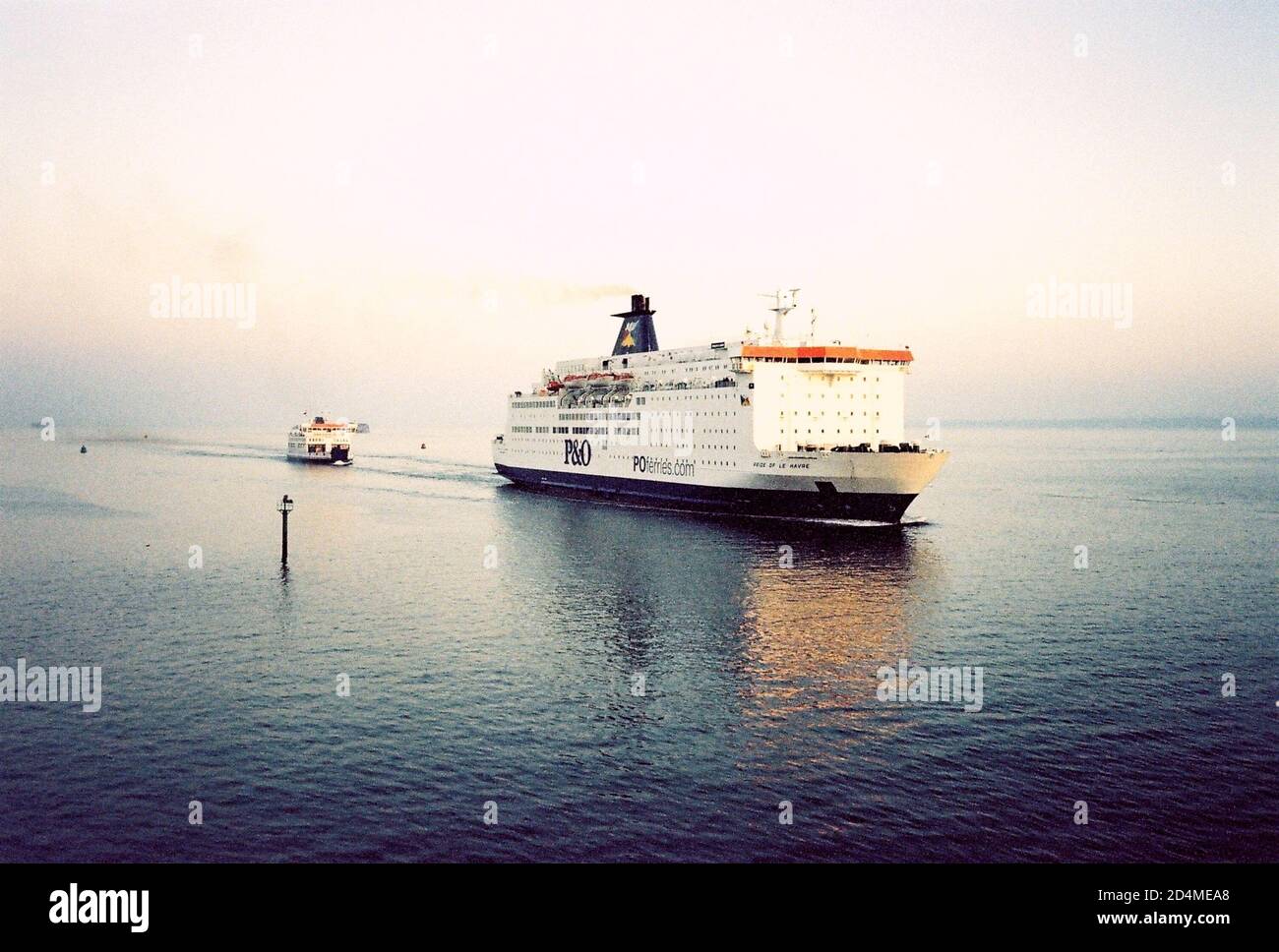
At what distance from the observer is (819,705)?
23281 millimetres

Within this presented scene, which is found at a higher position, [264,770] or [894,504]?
[894,504]

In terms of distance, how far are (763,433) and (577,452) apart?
80.0ft

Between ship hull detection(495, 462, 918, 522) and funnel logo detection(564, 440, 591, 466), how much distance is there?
1123mm

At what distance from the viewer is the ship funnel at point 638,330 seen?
78.1 meters

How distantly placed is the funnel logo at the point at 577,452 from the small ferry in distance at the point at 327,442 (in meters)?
60.7

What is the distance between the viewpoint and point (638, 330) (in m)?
79.0

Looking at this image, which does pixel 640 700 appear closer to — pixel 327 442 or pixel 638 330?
pixel 638 330

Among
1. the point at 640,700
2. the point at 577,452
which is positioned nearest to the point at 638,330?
the point at 577,452

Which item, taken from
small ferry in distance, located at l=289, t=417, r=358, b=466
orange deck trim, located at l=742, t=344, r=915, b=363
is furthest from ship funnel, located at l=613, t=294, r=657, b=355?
small ferry in distance, located at l=289, t=417, r=358, b=466

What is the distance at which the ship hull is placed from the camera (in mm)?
54438
